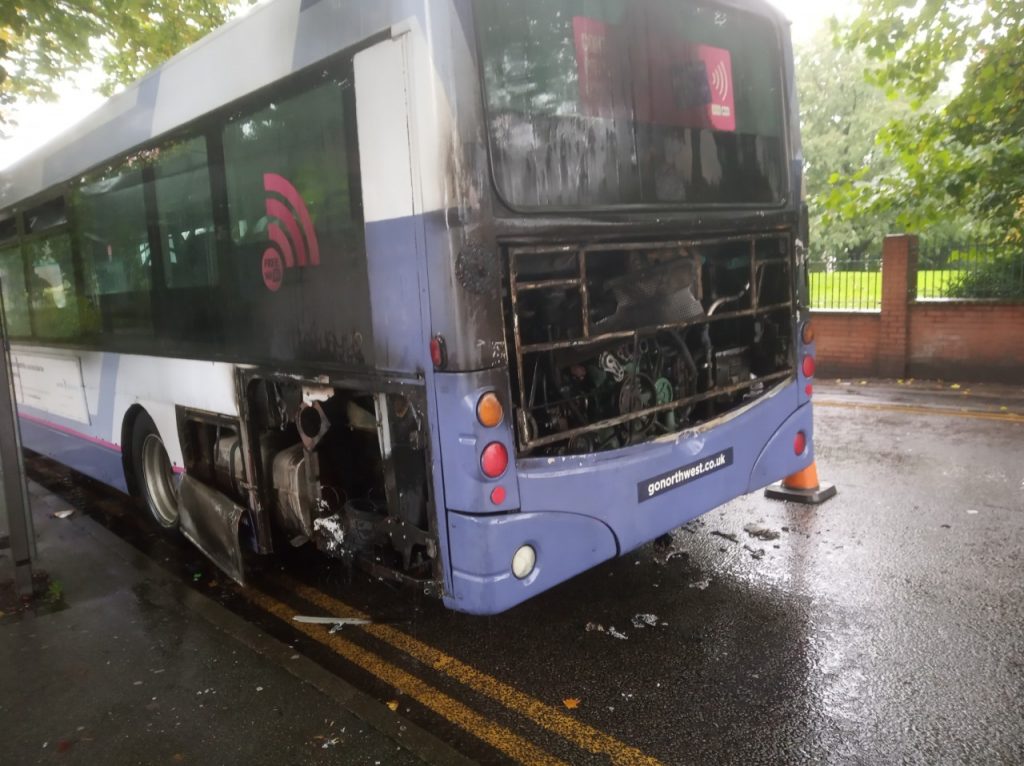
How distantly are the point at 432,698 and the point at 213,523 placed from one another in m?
2.07

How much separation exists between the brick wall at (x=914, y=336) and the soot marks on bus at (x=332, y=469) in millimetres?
9277

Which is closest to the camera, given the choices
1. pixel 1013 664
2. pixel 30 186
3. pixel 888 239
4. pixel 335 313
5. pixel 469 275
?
pixel 469 275

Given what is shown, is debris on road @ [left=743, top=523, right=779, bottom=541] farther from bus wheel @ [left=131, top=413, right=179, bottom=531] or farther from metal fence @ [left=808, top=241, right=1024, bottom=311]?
metal fence @ [left=808, top=241, right=1024, bottom=311]

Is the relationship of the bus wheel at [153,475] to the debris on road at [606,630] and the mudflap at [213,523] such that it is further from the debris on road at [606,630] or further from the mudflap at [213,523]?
the debris on road at [606,630]

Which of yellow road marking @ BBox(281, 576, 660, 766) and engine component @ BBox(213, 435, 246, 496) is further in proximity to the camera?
engine component @ BBox(213, 435, 246, 496)

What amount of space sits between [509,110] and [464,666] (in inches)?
105

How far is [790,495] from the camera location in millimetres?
5887

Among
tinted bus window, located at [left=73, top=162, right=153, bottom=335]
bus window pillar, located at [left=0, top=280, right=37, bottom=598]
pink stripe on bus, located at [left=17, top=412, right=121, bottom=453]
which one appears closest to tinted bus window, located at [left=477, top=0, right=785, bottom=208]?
tinted bus window, located at [left=73, top=162, right=153, bottom=335]

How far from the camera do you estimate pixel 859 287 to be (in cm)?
1117

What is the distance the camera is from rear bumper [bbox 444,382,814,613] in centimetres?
330

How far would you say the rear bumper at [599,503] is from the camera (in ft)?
10.8

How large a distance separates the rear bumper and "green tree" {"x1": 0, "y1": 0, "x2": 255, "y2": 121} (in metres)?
5.78

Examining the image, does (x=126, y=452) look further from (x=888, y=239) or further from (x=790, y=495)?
(x=888, y=239)

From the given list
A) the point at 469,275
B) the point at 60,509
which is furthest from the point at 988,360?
the point at 60,509
